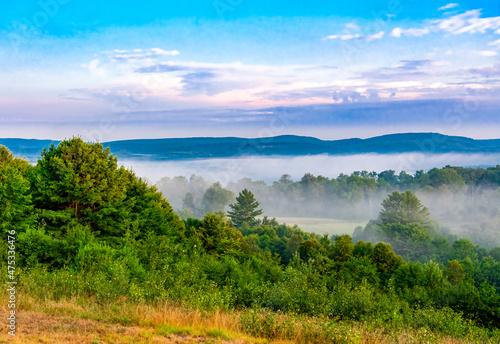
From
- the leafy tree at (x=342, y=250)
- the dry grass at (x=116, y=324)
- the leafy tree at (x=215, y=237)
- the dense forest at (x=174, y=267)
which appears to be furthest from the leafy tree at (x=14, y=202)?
the leafy tree at (x=342, y=250)

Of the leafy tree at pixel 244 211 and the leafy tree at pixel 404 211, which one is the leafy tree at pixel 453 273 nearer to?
the leafy tree at pixel 404 211

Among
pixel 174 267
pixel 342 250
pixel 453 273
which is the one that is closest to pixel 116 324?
pixel 174 267

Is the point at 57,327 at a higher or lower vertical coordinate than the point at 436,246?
higher

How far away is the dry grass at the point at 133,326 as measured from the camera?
880 centimetres

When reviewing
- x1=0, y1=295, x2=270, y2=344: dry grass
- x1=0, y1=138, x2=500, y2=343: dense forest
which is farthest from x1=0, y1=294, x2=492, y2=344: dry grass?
x1=0, y1=138, x2=500, y2=343: dense forest

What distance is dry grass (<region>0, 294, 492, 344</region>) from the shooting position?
8805 mm

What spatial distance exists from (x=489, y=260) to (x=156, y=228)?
89.3 metres

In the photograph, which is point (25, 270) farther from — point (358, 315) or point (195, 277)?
point (358, 315)

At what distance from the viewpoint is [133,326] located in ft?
31.6

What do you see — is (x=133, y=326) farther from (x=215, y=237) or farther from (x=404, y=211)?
(x=404, y=211)

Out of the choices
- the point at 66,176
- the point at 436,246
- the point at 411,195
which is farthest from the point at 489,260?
the point at 66,176

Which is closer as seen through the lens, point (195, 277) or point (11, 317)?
point (11, 317)

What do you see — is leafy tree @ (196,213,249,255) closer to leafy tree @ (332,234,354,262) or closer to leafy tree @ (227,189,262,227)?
leafy tree @ (332,234,354,262)

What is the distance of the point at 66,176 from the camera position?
29.4 metres
